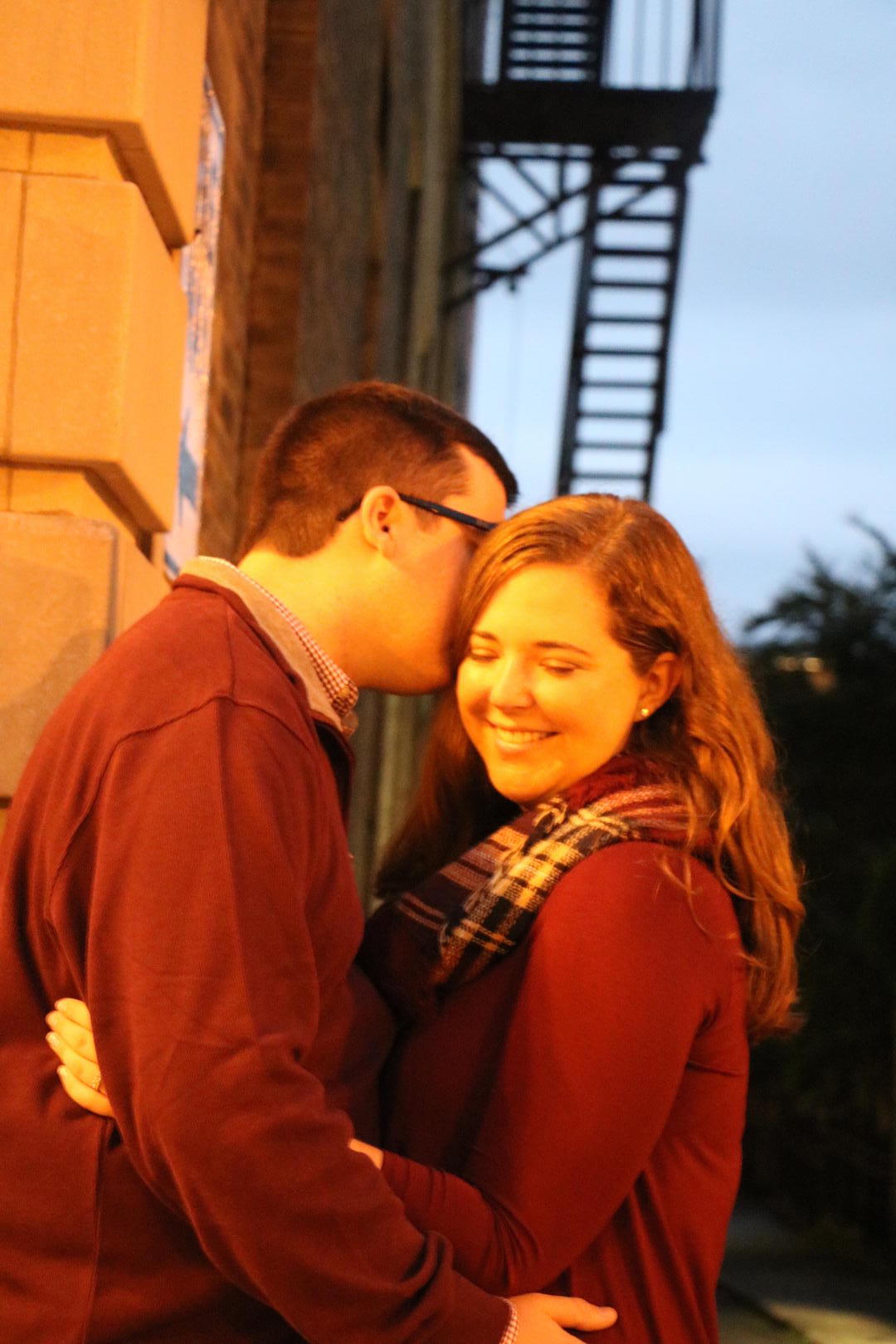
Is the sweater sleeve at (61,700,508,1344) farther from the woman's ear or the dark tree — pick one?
the dark tree

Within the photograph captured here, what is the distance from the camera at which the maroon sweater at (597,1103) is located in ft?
7.10

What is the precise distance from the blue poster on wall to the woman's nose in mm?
1503

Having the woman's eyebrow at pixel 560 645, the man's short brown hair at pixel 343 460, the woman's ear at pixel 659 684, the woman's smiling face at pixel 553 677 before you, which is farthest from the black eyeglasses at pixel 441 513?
the woman's ear at pixel 659 684

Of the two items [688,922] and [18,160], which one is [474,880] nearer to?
[688,922]

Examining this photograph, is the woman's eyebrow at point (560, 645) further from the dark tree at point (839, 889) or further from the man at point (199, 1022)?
the dark tree at point (839, 889)

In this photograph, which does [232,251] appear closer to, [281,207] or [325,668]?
[281,207]

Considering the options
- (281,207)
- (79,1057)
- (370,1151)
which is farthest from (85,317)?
(281,207)

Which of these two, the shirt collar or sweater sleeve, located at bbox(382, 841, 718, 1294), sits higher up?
the shirt collar

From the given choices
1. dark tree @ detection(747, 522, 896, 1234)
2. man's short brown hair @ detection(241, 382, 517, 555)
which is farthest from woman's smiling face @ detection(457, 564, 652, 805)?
dark tree @ detection(747, 522, 896, 1234)

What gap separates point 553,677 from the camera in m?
2.58

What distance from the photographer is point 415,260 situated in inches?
460

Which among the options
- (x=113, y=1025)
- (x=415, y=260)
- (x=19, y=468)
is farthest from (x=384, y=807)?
(x=113, y=1025)

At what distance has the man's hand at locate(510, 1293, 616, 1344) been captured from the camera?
2.07 metres

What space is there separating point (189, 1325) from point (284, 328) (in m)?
4.56
